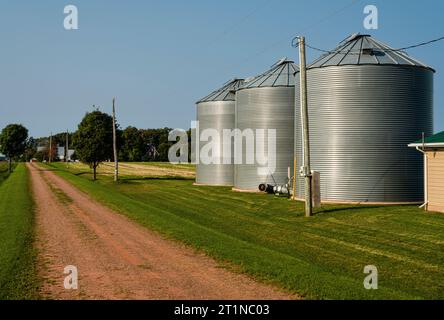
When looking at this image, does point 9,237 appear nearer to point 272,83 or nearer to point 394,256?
point 394,256

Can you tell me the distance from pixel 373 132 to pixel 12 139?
242 ft

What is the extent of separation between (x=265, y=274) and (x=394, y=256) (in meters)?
4.84

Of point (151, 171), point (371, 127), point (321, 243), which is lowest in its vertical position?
point (321, 243)

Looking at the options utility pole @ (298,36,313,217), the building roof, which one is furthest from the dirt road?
the building roof

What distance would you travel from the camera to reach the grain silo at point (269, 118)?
36.1 m

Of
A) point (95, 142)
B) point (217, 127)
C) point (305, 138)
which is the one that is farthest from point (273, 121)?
point (95, 142)

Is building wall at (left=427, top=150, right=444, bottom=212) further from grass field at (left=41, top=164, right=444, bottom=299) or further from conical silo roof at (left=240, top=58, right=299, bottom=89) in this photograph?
conical silo roof at (left=240, top=58, right=299, bottom=89)

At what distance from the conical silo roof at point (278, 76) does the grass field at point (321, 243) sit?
13407mm

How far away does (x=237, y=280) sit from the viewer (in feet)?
32.8

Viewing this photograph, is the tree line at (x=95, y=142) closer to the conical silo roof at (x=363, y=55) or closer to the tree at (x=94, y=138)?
the tree at (x=94, y=138)

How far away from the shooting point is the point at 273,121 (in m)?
36.4

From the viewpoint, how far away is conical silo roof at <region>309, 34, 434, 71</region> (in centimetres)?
2705

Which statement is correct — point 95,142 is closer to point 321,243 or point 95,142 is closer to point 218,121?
point 218,121

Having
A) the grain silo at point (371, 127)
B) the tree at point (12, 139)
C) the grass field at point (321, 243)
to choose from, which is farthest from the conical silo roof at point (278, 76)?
the tree at point (12, 139)
